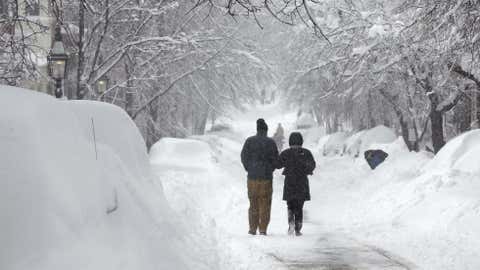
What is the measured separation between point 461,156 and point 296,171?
4991 millimetres

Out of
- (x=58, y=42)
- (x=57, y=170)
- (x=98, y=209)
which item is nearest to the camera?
(x=57, y=170)

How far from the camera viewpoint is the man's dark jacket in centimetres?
1112

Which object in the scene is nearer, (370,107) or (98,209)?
(98,209)

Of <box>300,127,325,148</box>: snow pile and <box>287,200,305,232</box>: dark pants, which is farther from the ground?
<box>287,200,305,232</box>: dark pants

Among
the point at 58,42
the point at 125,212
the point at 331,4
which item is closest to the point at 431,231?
the point at 125,212

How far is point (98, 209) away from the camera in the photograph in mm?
3760

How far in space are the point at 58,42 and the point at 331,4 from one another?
10.1 meters

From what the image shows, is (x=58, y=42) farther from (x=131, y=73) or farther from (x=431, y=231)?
(x=431, y=231)

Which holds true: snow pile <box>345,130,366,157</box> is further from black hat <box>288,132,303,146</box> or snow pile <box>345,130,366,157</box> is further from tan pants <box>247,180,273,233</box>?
tan pants <box>247,180,273,233</box>

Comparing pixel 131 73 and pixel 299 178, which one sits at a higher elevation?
pixel 131 73

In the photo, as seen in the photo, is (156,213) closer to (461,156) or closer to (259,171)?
(259,171)

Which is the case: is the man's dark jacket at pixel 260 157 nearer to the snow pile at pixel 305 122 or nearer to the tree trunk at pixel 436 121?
the tree trunk at pixel 436 121

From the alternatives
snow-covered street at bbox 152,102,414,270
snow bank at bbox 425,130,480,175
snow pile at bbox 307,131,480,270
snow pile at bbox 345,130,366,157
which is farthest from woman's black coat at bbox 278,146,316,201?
snow pile at bbox 345,130,366,157

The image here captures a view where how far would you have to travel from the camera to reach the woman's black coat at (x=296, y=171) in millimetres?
11156
